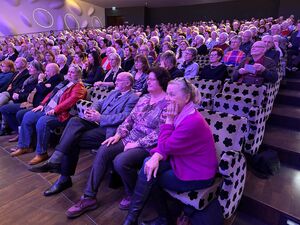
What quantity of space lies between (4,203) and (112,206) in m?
0.81

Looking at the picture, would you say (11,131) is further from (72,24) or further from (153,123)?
(72,24)

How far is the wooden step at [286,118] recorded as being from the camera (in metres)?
2.35

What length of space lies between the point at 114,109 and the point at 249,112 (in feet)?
3.55

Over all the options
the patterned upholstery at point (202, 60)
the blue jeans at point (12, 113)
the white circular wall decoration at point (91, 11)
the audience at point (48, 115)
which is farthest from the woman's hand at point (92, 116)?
the white circular wall decoration at point (91, 11)

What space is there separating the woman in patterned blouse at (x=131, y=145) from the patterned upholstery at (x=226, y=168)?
31 cm

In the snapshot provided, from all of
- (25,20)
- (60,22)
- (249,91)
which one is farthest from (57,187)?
(60,22)

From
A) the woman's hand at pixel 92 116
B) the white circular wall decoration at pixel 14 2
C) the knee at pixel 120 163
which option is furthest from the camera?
the white circular wall decoration at pixel 14 2

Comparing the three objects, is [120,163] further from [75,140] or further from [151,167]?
[75,140]

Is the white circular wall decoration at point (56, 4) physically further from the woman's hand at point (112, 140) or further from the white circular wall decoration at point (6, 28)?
the woman's hand at point (112, 140)

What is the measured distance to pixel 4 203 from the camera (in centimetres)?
180

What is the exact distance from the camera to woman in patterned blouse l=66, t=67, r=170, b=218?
61.7 inches

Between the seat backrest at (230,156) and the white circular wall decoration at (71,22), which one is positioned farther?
the white circular wall decoration at (71,22)

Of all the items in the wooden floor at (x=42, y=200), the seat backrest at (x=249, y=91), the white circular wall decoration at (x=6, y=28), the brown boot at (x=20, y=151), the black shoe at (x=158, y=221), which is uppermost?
the white circular wall decoration at (x=6, y=28)

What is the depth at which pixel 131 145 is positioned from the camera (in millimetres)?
1656
